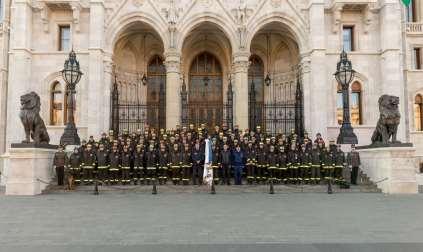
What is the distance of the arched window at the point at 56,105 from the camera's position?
87.8ft

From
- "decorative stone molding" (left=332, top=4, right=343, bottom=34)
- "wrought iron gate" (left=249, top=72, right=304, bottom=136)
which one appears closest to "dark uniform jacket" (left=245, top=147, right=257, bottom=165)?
"wrought iron gate" (left=249, top=72, right=304, bottom=136)

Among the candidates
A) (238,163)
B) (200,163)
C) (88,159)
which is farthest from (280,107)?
(88,159)

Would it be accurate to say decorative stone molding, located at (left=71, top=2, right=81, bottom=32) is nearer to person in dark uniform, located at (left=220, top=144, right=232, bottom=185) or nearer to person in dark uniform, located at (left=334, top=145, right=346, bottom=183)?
person in dark uniform, located at (left=220, top=144, right=232, bottom=185)

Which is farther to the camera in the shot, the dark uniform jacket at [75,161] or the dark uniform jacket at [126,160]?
the dark uniform jacket at [126,160]

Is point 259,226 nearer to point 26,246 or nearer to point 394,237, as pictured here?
point 394,237

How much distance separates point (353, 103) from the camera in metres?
27.4

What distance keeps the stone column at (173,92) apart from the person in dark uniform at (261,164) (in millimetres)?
8954

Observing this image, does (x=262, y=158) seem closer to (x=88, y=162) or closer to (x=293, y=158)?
(x=293, y=158)

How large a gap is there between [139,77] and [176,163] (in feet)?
46.8

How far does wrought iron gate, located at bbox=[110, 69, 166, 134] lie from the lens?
86.5 feet

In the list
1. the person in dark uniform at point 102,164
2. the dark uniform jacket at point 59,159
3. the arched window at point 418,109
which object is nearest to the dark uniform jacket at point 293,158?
the person in dark uniform at point 102,164

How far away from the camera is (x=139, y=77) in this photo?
30.3 metres

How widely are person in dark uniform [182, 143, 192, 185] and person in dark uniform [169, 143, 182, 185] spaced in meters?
0.17

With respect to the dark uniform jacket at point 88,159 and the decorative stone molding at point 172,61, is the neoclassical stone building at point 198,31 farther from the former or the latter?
the dark uniform jacket at point 88,159
